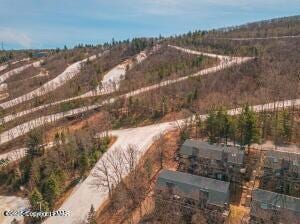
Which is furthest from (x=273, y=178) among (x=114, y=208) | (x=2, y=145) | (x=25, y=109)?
(x=25, y=109)

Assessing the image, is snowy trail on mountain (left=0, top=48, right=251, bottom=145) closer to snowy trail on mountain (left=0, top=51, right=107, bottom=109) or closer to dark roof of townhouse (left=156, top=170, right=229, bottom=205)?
snowy trail on mountain (left=0, top=51, right=107, bottom=109)

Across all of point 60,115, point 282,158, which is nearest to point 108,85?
point 60,115

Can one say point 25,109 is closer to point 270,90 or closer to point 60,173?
point 60,173

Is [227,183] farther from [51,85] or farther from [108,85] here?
[51,85]

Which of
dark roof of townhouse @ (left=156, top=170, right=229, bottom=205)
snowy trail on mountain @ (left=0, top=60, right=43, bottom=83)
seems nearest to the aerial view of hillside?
dark roof of townhouse @ (left=156, top=170, right=229, bottom=205)

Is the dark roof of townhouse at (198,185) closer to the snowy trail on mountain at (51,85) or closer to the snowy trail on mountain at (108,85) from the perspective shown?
the snowy trail on mountain at (108,85)
